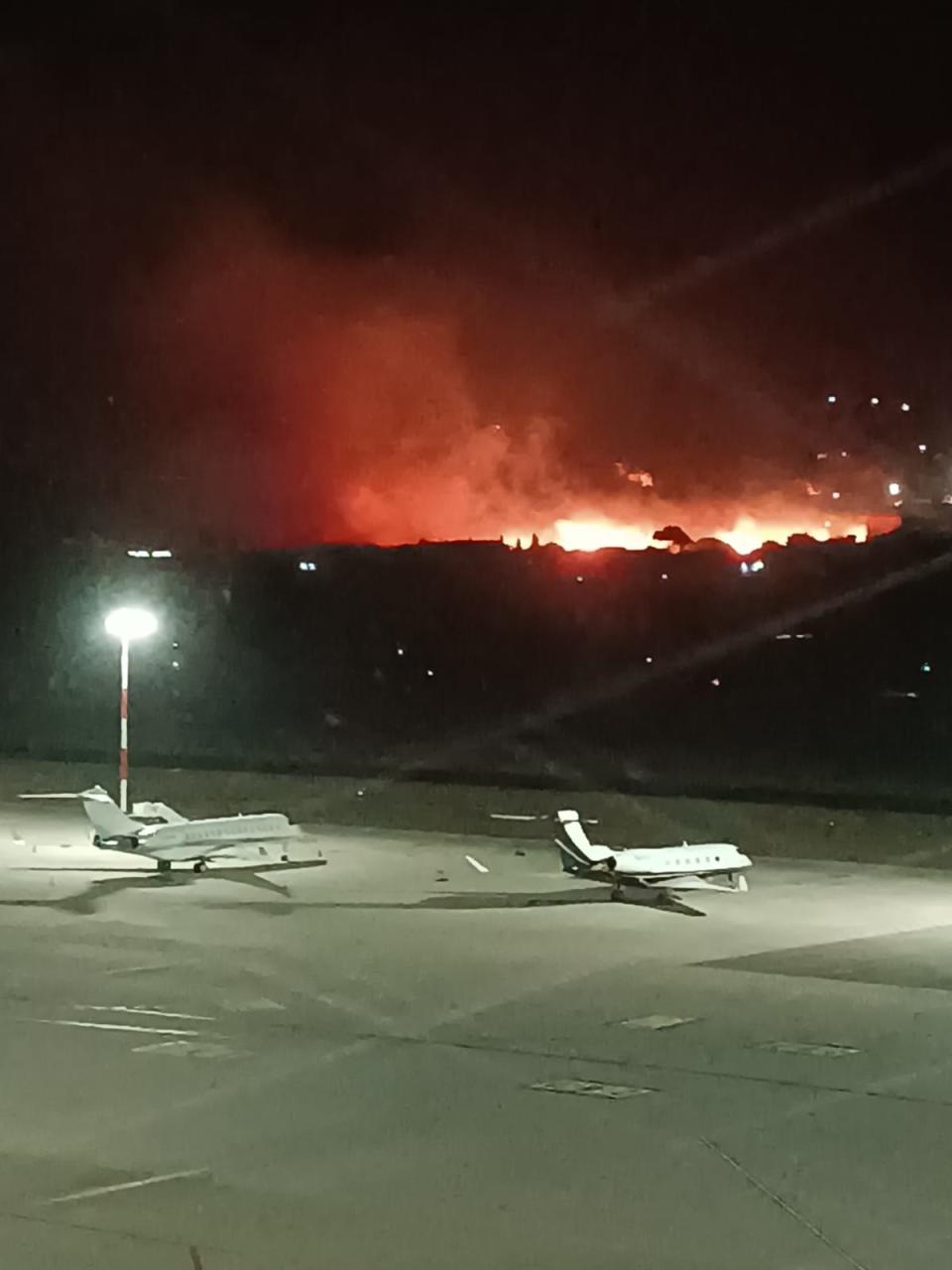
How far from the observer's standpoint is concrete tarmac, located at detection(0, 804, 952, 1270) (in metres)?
14.4

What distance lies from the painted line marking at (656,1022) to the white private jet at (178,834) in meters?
23.8

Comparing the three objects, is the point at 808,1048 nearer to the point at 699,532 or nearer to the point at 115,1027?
the point at 115,1027

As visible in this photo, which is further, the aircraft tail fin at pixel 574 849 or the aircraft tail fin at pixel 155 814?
the aircraft tail fin at pixel 155 814

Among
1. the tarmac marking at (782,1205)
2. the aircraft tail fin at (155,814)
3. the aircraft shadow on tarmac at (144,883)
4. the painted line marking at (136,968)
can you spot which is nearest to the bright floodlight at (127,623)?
the aircraft tail fin at (155,814)

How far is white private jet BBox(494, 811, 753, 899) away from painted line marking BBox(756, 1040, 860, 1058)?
1695cm

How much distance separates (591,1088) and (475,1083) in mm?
1428

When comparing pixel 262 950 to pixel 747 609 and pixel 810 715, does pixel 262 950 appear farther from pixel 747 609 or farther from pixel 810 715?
pixel 747 609

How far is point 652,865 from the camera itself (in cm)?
4128

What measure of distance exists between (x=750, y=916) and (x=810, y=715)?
6943 centimetres

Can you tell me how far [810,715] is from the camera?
10694 centimetres

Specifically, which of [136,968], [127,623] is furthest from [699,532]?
[136,968]

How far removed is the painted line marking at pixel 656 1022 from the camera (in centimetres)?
2539

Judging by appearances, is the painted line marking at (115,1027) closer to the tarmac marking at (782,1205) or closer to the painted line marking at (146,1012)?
the painted line marking at (146,1012)

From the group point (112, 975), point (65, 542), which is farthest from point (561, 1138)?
point (65, 542)
